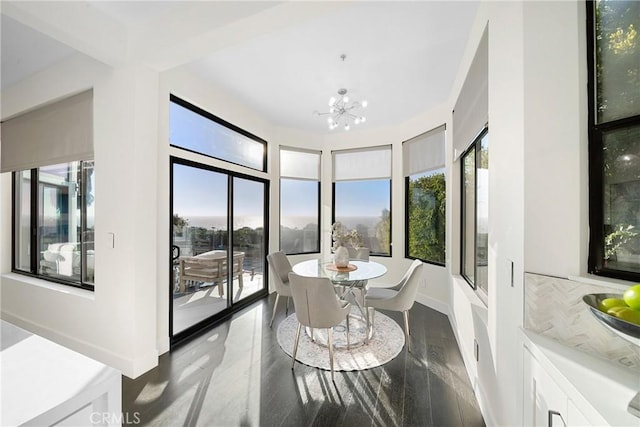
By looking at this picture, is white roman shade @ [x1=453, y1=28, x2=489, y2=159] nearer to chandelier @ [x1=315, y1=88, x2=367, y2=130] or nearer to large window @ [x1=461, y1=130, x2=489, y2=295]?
large window @ [x1=461, y1=130, x2=489, y2=295]

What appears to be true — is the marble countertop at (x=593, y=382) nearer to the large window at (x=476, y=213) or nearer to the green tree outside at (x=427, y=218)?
the large window at (x=476, y=213)

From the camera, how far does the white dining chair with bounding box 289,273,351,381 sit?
207cm

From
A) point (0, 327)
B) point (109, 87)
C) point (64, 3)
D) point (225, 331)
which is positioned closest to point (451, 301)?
point (225, 331)

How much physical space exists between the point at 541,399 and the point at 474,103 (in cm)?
207

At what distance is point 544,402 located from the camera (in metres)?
1.01

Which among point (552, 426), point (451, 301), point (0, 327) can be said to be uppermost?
point (0, 327)

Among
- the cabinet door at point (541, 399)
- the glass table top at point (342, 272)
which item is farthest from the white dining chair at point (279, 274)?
the cabinet door at point (541, 399)

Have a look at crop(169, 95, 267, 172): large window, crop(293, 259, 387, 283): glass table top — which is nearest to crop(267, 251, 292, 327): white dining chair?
crop(293, 259, 387, 283): glass table top

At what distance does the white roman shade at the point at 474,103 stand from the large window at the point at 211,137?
2838 millimetres

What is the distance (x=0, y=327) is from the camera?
105 cm

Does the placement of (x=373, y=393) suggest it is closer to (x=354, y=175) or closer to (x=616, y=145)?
(x=616, y=145)

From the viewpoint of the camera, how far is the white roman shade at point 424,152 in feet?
11.6

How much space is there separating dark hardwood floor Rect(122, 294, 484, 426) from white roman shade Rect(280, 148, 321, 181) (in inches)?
113

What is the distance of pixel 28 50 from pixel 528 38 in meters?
3.89
